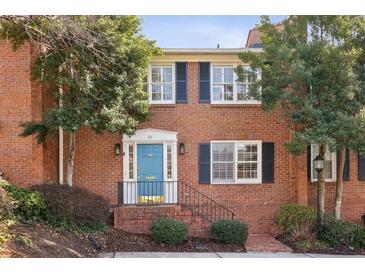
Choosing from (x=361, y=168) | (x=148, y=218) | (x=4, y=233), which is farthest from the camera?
(x=361, y=168)

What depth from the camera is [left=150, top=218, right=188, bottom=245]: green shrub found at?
10508 mm

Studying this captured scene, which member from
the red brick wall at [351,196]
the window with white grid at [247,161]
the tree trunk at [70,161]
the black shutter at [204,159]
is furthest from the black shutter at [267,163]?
the tree trunk at [70,161]

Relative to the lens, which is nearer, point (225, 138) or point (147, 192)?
point (147, 192)

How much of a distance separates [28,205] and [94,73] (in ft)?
11.9

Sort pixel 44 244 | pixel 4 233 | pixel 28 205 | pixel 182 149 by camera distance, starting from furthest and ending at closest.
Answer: pixel 182 149 < pixel 28 205 < pixel 44 244 < pixel 4 233

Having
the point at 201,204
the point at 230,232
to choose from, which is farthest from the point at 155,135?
the point at 230,232

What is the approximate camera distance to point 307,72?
32.9 ft

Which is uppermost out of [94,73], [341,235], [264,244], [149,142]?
[94,73]

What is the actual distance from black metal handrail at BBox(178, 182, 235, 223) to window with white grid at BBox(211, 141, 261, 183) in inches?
28.5

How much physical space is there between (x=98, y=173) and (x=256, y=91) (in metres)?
5.41

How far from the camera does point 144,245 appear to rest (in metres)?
10.4

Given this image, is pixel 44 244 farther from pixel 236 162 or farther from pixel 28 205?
pixel 236 162

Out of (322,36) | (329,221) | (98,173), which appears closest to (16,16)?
(98,173)

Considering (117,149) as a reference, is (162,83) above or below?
above
